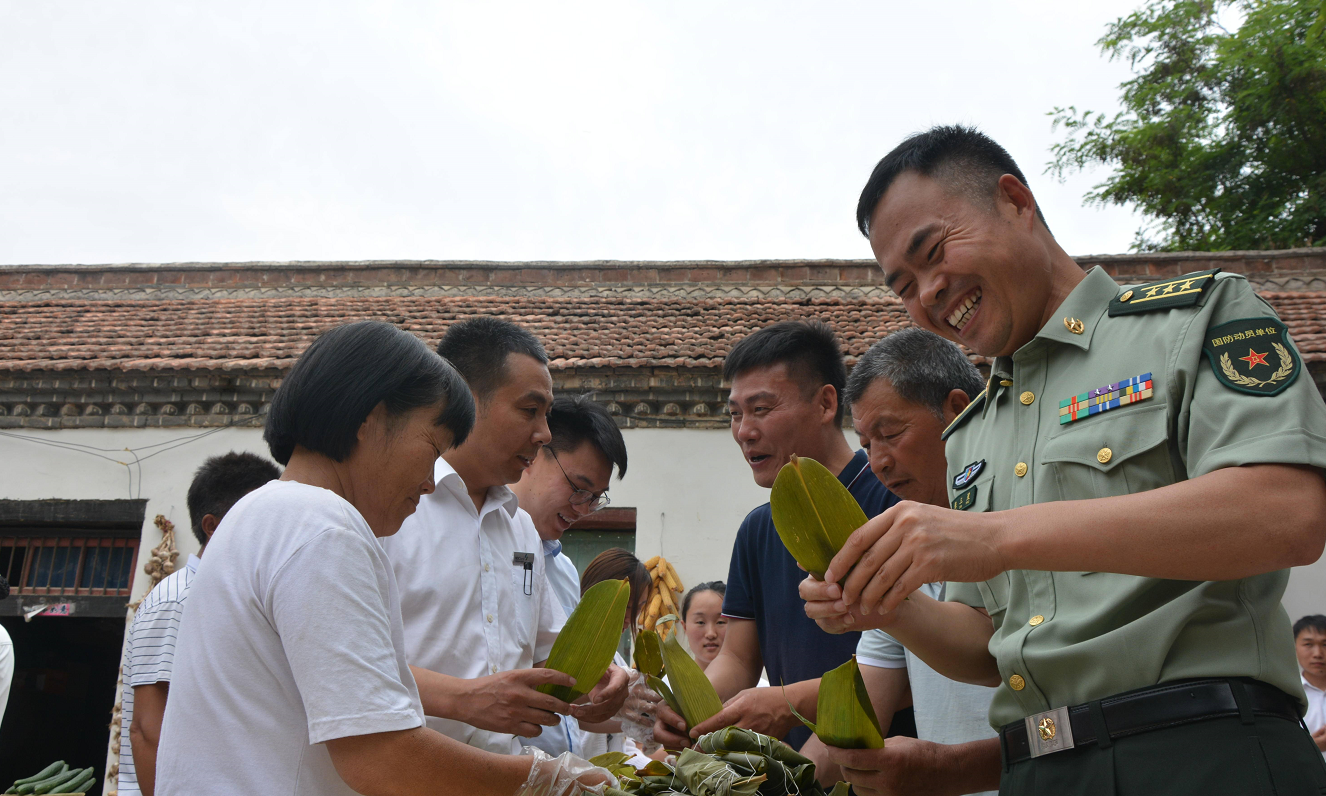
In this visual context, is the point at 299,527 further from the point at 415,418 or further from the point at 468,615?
the point at 468,615

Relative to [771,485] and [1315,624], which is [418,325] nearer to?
[771,485]

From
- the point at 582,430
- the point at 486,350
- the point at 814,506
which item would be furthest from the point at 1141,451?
the point at 582,430

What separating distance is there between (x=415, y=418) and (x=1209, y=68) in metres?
21.0

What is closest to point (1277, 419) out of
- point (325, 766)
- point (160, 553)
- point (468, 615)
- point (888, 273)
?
point (888, 273)

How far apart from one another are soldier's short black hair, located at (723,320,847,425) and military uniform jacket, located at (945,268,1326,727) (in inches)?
52.9

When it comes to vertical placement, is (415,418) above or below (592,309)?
below

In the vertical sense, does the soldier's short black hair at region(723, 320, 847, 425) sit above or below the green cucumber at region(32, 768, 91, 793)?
above

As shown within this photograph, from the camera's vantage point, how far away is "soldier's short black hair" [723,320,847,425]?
3.06 m

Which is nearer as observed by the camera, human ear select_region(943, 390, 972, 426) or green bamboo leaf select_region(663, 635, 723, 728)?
green bamboo leaf select_region(663, 635, 723, 728)

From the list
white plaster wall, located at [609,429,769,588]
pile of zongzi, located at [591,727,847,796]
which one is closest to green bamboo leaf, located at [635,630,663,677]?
pile of zongzi, located at [591,727,847,796]

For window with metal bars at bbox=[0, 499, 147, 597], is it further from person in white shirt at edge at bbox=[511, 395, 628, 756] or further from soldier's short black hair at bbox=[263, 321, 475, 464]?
soldier's short black hair at bbox=[263, 321, 475, 464]

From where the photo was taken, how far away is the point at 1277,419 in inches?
48.0

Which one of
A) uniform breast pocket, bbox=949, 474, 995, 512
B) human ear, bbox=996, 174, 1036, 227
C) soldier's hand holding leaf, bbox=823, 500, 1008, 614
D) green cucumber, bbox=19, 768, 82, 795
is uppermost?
human ear, bbox=996, 174, 1036, 227

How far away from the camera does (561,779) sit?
5.34 feet
